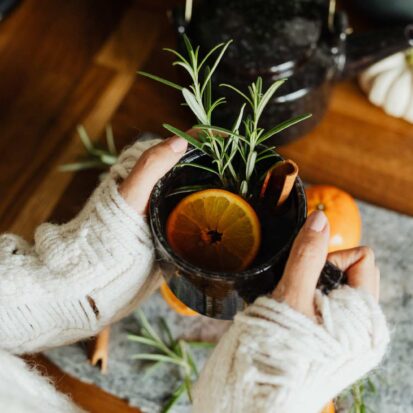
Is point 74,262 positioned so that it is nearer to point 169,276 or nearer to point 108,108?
point 169,276

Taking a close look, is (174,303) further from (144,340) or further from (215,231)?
(215,231)

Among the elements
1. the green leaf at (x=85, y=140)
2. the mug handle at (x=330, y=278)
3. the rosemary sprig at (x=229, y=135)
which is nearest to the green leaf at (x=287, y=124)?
the rosemary sprig at (x=229, y=135)

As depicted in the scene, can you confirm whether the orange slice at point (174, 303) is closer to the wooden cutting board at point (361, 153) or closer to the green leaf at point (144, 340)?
the green leaf at point (144, 340)

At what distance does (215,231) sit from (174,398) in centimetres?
25

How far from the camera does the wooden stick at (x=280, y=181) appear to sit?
0.41m

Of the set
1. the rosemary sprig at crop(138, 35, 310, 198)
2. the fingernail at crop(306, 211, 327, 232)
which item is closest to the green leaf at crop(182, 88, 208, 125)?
the rosemary sprig at crop(138, 35, 310, 198)

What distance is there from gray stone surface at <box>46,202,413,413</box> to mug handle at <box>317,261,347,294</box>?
0.22 metres

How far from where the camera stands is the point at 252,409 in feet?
1.32

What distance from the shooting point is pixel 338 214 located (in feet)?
2.05

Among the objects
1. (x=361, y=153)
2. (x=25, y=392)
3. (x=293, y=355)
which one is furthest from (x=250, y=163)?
(x=361, y=153)

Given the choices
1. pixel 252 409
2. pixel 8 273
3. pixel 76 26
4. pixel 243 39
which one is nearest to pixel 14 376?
pixel 8 273

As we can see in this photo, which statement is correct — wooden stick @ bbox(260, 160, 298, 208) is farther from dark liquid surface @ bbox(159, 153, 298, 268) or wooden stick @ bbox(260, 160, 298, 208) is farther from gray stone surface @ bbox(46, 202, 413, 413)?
gray stone surface @ bbox(46, 202, 413, 413)

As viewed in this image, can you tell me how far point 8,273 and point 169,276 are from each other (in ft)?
0.43

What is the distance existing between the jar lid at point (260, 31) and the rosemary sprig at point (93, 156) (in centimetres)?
18
